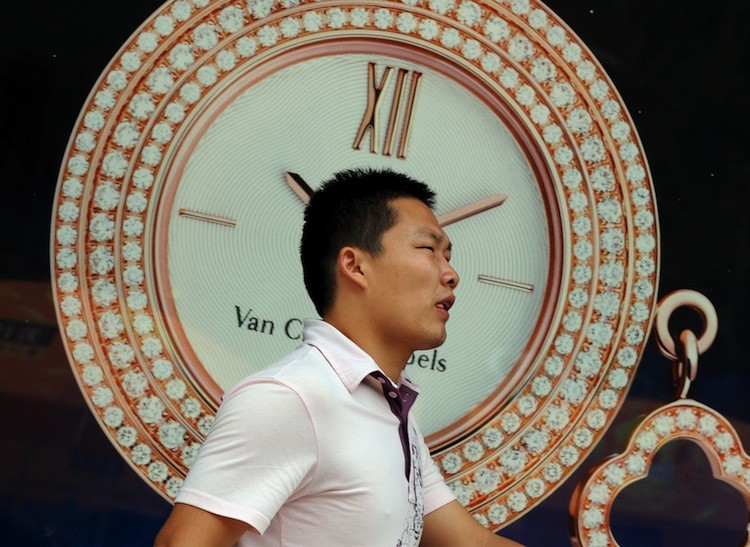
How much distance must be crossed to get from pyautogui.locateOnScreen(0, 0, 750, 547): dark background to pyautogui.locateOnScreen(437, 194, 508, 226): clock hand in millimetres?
353

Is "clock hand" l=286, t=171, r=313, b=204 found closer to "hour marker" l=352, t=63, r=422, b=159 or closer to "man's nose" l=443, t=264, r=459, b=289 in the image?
"hour marker" l=352, t=63, r=422, b=159

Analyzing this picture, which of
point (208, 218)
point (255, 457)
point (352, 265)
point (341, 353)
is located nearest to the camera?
point (255, 457)

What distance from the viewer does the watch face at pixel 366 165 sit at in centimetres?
197

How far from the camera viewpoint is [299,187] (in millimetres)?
2074

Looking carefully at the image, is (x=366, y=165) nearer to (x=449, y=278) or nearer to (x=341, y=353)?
(x=449, y=278)

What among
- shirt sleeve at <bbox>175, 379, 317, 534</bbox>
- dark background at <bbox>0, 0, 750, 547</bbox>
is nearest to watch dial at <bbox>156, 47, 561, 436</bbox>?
dark background at <bbox>0, 0, 750, 547</bbox>

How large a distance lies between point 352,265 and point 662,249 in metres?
0.89

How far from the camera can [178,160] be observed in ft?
6.64

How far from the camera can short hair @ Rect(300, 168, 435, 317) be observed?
64.6 inches

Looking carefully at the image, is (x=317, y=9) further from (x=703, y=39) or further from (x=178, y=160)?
(x=703, y=39)

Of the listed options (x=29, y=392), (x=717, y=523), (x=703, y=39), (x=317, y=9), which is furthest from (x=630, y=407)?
(x=29, y=392)

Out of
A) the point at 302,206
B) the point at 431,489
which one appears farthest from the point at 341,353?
the point at 302,206

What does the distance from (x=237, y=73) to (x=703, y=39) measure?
3.24ft

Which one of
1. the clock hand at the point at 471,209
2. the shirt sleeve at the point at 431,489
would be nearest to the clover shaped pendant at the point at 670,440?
the clock hand at the point at 471,209
